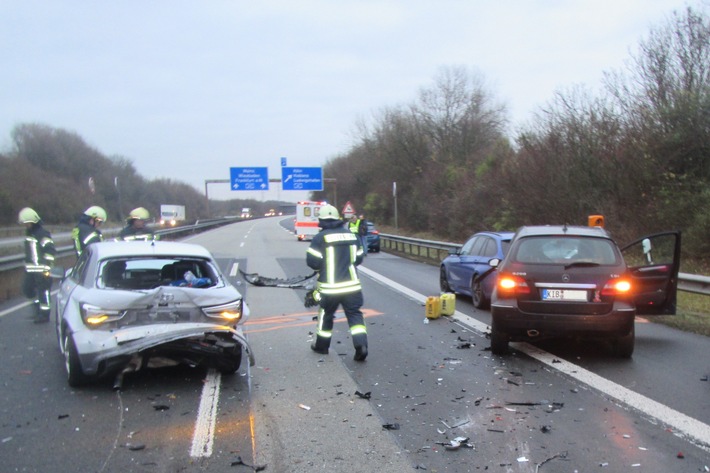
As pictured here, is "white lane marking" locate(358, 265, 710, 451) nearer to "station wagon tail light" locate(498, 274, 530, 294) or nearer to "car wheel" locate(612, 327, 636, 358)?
"car wheel" locate(612, 327, 636, 358)

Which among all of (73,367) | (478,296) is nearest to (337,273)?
(73,367)

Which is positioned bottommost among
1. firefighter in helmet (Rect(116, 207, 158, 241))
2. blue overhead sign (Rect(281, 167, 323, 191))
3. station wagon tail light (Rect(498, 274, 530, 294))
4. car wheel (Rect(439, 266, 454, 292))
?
car wheel (Rect(439, 266, 454, 292))

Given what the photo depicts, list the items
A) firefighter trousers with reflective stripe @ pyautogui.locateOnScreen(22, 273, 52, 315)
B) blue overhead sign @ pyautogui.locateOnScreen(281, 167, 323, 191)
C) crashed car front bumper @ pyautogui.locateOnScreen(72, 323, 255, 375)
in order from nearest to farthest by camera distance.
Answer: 1. crashed car front bumper @ pyautogui.locateOnScreen(72, 323, 255, 375)
2. firefighter trousers with reflective stripe @ pyautogui.locateOnScreen(22, 273, 52, 315)
3. blue overhead sign @ pyautogui.locateOnScreen(281, 167, 323, 191)

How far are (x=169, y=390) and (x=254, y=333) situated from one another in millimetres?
3036

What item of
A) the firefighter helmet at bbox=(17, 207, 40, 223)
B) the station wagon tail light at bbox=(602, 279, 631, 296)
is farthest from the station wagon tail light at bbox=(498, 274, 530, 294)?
the firefighter helmet at bbox=(17, 207, 40, 223)

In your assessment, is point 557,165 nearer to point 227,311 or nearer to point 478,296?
point 478,296

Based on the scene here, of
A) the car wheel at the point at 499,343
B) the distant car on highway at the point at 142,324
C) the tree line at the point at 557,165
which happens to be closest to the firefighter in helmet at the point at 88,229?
the distant car on highway at the point at 142,324

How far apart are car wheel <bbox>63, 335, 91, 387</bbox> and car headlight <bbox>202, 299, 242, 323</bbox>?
1199 millimetres

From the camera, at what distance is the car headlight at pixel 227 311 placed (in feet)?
19.6

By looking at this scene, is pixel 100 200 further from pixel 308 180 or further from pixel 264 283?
pixel 264 283

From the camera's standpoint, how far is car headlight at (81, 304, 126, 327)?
18.4 feet

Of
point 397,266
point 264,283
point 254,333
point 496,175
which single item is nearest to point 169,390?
point 254,333

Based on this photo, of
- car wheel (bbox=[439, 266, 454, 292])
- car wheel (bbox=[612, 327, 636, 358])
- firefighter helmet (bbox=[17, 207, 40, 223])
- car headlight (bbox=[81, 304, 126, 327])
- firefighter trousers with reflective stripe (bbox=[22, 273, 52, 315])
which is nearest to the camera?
car headlight (bbox=[81, 304, 126, 327])

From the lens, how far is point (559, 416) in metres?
5.08
